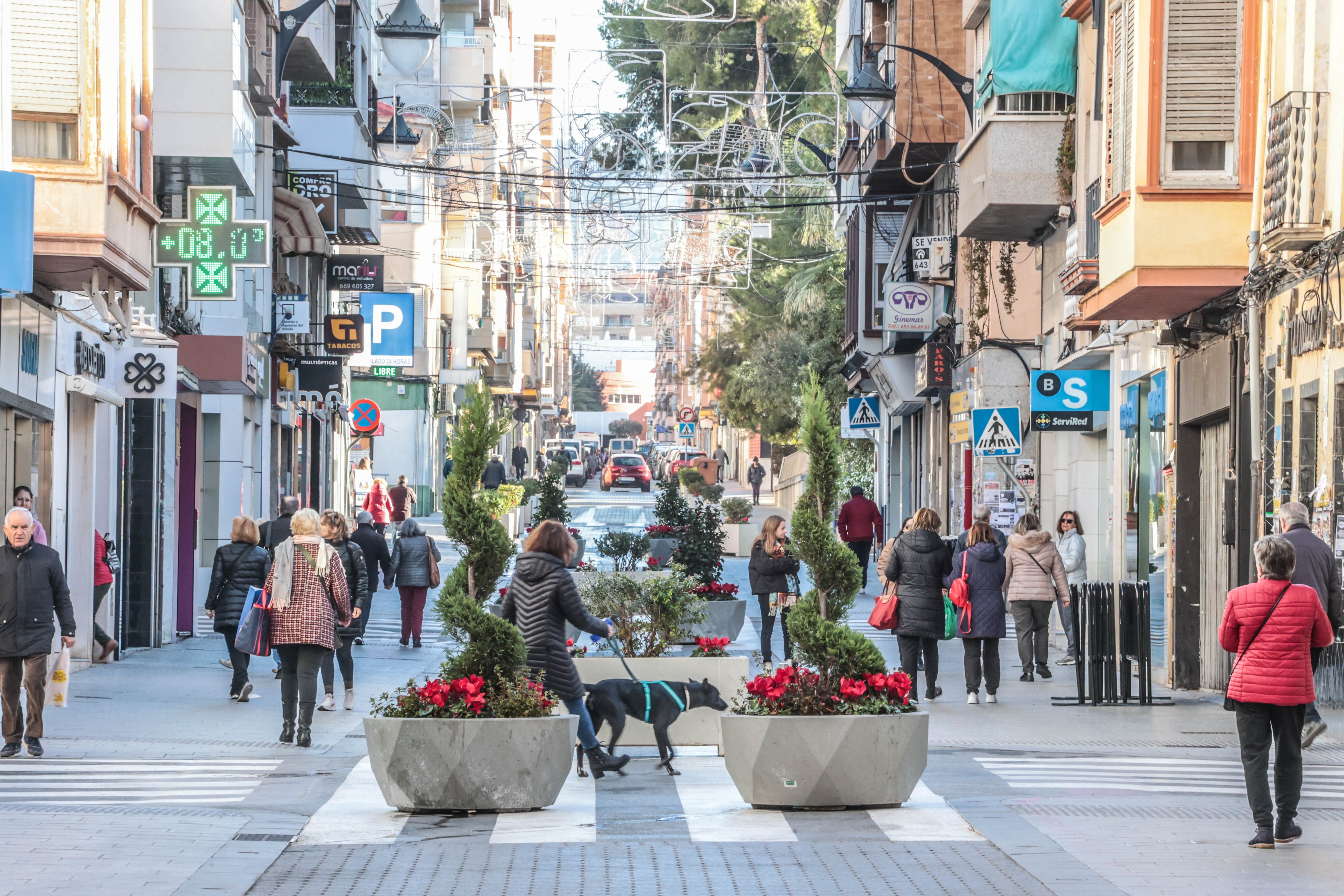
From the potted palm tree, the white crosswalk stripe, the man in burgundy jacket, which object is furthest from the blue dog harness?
the man in burgundy jacket

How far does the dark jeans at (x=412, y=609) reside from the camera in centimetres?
2339

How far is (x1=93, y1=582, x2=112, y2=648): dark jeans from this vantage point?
20312mm

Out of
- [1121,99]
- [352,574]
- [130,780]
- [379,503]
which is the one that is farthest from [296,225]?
[130,780]

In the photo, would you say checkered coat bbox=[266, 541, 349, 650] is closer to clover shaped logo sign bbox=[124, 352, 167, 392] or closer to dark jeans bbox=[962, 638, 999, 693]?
dark jeans bbox=[962, 638, 999, 693]

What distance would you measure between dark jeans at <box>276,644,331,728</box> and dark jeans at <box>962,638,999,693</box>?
224 inches

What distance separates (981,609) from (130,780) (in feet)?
26.6

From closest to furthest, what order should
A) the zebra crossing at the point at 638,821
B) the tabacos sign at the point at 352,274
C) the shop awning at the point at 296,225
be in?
the zebra crossing at the point at 638,821 < the shop awning at the point at 296,225 < the tabacos sign at the point at 352,274

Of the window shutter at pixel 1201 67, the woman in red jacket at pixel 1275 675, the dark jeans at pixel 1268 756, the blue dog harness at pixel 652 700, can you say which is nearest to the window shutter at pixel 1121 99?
the window shutter at pixel 1201 67

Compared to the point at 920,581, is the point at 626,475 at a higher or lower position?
higher

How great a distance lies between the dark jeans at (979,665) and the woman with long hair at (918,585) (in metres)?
0.31

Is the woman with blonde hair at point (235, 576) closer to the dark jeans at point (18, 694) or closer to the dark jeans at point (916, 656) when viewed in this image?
the dark jeans at point (18, 694)

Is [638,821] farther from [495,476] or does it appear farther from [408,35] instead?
[495,476]

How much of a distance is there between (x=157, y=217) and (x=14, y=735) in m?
7.94

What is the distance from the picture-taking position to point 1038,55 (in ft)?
76.4
